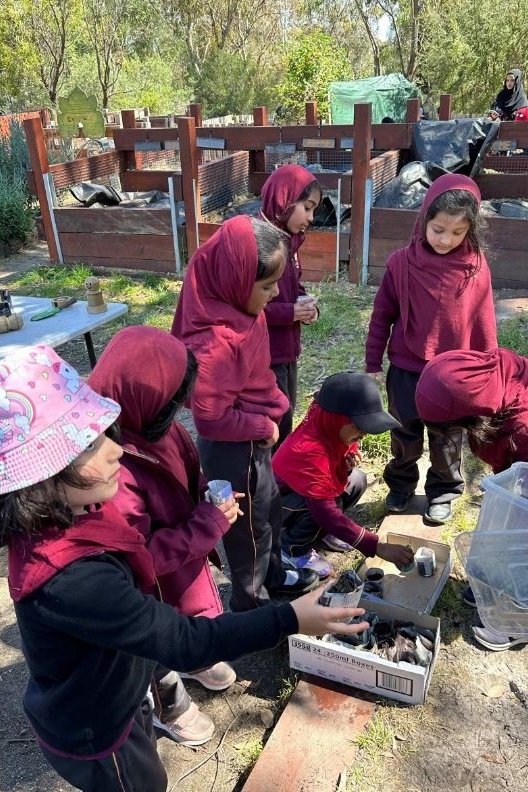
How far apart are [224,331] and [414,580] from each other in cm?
145

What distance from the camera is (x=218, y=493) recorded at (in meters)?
1.77

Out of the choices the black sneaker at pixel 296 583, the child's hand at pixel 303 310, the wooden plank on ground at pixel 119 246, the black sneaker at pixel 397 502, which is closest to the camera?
the black sneaker at pixel 296 583

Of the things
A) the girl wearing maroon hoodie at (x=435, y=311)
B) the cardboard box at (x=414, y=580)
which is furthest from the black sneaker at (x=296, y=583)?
the girl wearing maroon hoodie at (x=435, y=311)

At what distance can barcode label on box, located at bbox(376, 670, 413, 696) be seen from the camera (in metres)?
2.11

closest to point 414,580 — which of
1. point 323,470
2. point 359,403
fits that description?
point 323,470

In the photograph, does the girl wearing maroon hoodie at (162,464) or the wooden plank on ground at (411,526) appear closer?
the girl wearing maroon hoodie at (162,464)

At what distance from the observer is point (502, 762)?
6.57ft

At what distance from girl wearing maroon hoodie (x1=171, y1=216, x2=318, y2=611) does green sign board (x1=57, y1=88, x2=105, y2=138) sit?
12603 millimetres

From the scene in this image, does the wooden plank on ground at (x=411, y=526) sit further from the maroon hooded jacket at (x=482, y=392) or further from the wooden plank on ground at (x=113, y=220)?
the wooden plank on ground at (x=113, y=220)

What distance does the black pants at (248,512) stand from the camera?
222 centimetres

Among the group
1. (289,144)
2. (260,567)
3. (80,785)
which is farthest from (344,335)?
(80,785)

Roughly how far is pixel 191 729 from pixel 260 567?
0.61 metres

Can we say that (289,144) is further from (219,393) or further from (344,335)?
(219,393)

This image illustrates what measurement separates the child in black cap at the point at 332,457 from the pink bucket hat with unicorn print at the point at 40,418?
1401 millimetres
